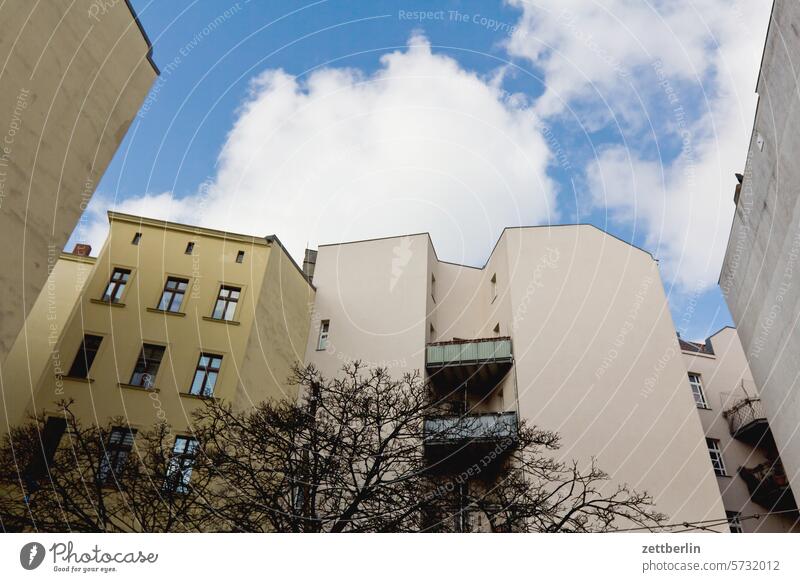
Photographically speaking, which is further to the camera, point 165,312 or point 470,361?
point 470,361

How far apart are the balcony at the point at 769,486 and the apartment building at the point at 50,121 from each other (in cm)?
2806

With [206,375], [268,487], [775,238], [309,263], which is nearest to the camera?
[268,487]

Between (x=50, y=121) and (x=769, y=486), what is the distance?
30346 millimetres

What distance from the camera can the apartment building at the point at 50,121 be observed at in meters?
11.5

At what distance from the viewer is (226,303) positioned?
20.6 m

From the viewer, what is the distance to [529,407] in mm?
→ 19969

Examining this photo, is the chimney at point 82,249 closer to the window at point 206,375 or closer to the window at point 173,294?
the window at point 173,294

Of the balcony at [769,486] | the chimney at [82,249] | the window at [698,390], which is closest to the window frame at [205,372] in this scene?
the chimney at [82,249]

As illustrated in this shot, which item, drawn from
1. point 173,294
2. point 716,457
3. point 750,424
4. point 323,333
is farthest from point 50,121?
point 750,424

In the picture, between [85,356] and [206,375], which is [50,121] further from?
[206,375]

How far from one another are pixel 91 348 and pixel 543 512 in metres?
16.1

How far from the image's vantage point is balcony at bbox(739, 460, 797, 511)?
73.5 ft
